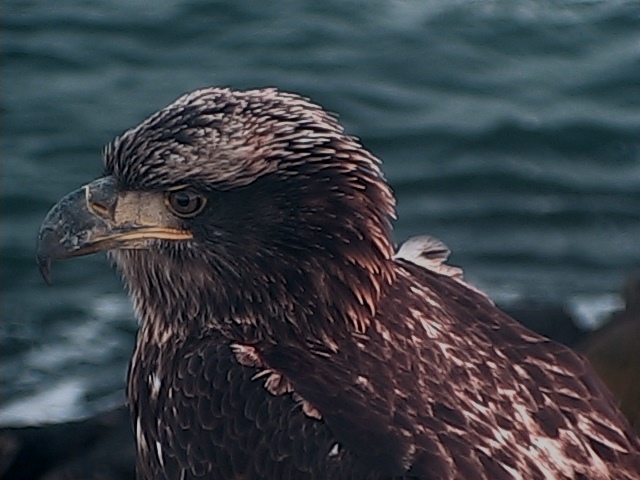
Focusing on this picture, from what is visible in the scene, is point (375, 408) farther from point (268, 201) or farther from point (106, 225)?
point (106, 225)

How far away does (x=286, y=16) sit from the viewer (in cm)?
1477

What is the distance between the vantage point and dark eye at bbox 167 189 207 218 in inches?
198

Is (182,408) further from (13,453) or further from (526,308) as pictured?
(526,308)

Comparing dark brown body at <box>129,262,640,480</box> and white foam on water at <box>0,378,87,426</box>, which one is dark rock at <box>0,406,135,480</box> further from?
dark brown body at <box>129,262,640,480</box>

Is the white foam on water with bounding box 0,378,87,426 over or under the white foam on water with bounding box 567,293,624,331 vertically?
under

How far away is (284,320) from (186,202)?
20.8 inches

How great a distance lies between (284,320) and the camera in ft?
17.0

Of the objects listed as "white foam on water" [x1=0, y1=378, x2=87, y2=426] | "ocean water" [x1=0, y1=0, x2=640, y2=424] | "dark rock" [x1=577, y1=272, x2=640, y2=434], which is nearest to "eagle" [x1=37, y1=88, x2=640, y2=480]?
"dark rock" [x1=577, y1=272, x2=640, y2=434]

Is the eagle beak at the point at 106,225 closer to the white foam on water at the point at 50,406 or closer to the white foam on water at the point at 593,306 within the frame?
the white foam on water at the point at 50,406

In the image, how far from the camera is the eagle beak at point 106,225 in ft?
16.8

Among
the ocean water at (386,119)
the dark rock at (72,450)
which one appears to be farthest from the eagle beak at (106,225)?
the ocean water at (386,119)

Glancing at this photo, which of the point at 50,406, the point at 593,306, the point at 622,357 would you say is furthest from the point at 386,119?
the point at 622,357

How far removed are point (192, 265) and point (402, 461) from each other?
1087mm

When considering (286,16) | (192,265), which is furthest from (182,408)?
(286,16)
